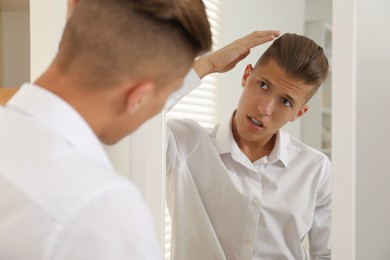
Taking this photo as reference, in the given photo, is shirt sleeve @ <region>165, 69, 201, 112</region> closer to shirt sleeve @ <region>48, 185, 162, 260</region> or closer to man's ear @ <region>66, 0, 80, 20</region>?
man's ear @ <region>66, 0, 80, 20</region>

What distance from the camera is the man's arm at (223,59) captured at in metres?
1.09

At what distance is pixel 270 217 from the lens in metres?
1.09

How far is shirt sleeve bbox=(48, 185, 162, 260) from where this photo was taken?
492mm

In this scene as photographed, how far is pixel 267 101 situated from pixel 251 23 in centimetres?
19

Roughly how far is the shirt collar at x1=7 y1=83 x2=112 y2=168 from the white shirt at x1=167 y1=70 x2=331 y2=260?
57 centimetres

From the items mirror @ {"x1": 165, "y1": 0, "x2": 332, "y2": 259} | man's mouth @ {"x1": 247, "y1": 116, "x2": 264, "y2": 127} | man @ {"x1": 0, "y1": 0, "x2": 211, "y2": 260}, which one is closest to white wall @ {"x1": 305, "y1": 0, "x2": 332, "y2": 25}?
mirror @ {"x1": 165, "y1": 0, "x2": 332, "y2": 259}

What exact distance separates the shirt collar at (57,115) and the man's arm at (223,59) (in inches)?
21.7

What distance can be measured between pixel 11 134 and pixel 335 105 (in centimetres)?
66

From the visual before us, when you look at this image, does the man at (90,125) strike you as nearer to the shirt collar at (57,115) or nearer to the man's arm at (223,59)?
the shirt collar at (57,115)

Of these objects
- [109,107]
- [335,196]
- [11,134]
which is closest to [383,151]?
[335,196]

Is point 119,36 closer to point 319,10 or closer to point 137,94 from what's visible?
point 137,94

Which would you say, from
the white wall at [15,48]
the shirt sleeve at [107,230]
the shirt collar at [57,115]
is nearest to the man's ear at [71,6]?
the shirt collar at [57,115]

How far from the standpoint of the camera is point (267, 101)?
3.51 ft

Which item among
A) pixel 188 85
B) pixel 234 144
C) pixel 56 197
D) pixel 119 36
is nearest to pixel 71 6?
pixel 119 36
